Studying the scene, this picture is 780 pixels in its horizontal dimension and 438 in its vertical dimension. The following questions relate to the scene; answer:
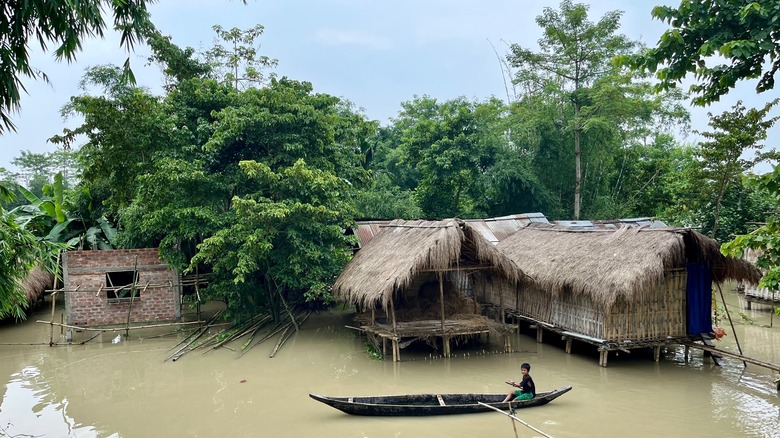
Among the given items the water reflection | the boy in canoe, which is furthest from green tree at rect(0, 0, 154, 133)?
the boy in canoe

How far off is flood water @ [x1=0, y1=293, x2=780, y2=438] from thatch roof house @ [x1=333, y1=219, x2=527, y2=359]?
2.48 feet

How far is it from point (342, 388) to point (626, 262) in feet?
19.7

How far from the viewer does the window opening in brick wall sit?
45.2 feet

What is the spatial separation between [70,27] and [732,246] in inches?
300

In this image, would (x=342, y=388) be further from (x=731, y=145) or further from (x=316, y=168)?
(x=731, y=145)

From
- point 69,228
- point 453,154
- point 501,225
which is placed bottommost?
point 69,228

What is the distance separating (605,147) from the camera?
21.7m

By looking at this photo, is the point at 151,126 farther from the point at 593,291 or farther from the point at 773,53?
the point at 773,53

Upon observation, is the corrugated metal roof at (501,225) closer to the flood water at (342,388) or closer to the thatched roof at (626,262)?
the flood water at (342,388)

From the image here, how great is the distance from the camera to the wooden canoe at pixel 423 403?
7.70m

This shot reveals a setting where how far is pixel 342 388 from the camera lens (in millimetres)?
9680

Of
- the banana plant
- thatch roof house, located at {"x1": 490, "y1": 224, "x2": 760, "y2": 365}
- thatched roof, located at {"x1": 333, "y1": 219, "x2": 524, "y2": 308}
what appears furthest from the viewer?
the banana plant

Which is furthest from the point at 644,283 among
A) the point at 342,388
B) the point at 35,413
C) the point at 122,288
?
the point at 122,288

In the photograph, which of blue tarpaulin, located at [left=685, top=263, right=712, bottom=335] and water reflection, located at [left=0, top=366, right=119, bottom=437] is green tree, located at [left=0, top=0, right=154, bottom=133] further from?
blue tarpaulin, located at [left=685, top=263, right=712, bottom=335]
